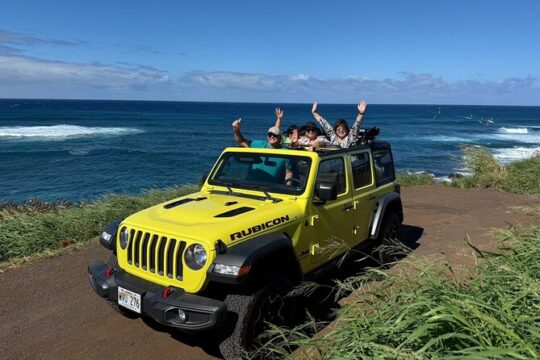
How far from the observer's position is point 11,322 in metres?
4.73

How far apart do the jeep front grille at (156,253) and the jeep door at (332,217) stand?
4.91ft

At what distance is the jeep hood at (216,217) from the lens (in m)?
3.80

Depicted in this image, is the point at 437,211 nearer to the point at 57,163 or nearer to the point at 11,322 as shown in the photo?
the point at 11,322

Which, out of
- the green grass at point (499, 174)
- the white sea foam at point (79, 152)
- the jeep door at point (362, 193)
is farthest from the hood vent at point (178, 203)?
the white sea foam at point (79, 152)

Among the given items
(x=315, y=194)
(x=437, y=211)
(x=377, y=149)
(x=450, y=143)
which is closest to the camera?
(x=315, y=194)

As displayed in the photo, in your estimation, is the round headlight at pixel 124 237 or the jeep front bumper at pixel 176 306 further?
the round headlight at pixel 124 237

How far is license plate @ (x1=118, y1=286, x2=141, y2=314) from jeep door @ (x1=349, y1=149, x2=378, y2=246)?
9.23ft

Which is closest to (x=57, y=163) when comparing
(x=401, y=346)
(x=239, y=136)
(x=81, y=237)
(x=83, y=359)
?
(x=81, y=237)

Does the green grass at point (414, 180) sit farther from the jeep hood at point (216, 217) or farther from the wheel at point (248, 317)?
the wheel at point (248, 317)

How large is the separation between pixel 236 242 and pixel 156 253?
71 centimetres

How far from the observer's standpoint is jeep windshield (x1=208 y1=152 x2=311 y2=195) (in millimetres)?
4832

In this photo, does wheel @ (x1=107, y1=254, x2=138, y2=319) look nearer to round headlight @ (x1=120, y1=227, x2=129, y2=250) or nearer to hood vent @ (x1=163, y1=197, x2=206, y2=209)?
round headlight @ (x1=120, y1=227, x2=129, y2=250)

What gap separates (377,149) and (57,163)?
24.5m

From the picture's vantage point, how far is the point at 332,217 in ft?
16.4
